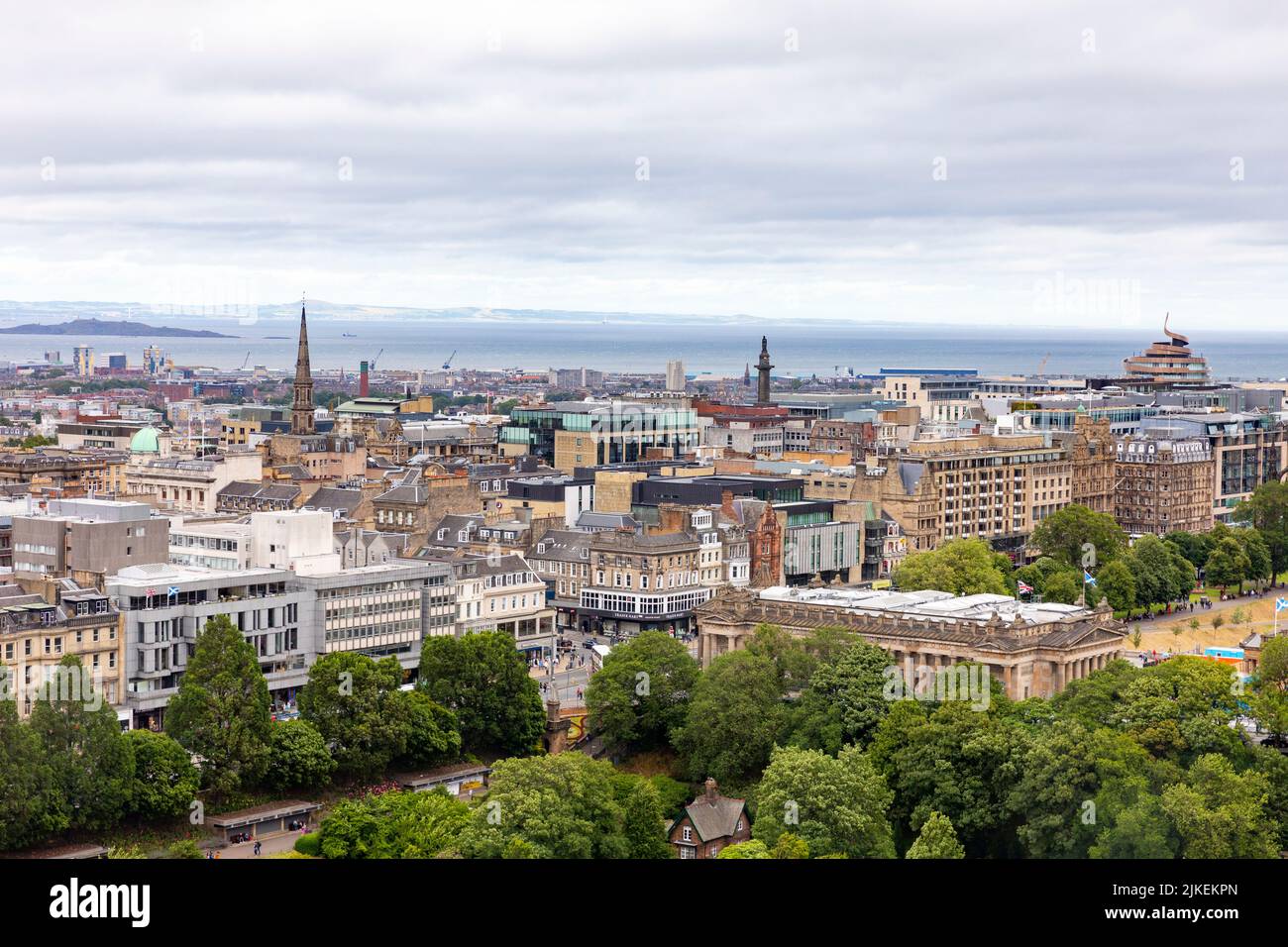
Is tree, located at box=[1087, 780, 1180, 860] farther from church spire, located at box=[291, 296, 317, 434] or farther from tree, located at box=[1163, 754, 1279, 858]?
church spire, located at box=[291, 296, 317, 434]

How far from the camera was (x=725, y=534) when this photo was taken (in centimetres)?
9125

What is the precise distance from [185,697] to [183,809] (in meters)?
4.09

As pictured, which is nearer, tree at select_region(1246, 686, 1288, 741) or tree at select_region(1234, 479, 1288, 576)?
tree at select_region(1246, 686, 1288, 741)

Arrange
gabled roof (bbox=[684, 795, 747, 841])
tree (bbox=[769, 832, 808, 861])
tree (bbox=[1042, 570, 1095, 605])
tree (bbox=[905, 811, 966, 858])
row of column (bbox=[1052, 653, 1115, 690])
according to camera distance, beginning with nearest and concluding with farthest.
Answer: tree (bbox=[905, 811, 966, 858]) → tree (bbox=[769, 832, 808, 861]) → gabled roof (bbox=[684, 795, 747, 841]) → row of column (bbox=[1052, 653, 1115, 690]) → tree (bbox=[1042, 570, 1095, 605])

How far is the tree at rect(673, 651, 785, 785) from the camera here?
58469 mm

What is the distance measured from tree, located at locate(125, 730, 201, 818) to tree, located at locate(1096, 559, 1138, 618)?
51.6 metres

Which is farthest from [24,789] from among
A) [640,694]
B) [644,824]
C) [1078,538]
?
[1078,538]

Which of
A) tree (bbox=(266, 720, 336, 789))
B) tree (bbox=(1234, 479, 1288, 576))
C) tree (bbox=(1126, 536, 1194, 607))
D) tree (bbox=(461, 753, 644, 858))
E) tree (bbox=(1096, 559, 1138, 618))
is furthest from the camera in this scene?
tree (bbox=(1234, 479, 1288, 576))

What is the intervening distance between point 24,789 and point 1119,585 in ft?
190

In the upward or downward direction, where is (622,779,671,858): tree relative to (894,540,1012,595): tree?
downward

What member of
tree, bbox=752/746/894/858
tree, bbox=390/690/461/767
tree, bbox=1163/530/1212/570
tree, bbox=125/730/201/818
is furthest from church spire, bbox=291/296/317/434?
tree, bbox=752/746/894/858

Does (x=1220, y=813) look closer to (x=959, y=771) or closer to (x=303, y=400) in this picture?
(x=959, y=771)
